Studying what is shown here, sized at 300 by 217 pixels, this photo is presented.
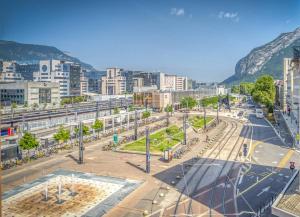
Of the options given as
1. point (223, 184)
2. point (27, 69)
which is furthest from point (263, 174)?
point (27, 69)

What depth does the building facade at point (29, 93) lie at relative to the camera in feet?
376

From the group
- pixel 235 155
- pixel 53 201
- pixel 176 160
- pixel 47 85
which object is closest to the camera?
pixel 53 201

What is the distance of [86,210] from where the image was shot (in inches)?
993

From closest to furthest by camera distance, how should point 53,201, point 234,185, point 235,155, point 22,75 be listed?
point 53,201 < point 234,185 < point 235,155 < point 22,75

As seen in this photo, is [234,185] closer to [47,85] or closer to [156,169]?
[156,169]

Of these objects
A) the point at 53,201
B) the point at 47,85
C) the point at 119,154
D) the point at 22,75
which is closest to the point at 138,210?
the point at 53,201

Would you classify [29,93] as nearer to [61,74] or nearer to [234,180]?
[61,74]

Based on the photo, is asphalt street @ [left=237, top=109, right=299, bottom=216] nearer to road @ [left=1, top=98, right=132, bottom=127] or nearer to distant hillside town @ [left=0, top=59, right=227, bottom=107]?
road @ [left=1, top=98, right=132, bottom=127]

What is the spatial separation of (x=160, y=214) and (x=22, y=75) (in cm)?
18503

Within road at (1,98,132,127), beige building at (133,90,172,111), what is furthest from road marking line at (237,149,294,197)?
beige building at (133,90,172,111)

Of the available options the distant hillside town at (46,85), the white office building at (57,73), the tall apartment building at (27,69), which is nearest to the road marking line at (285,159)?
the distant hillside town at (46,85)

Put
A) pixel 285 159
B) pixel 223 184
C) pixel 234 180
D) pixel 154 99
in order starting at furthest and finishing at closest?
1. pixel 154 99
2. pixel 285 159
3. pixel 234 180
4. pixel 223 184

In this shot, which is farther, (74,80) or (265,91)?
(74,80)

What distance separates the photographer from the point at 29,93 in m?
115
